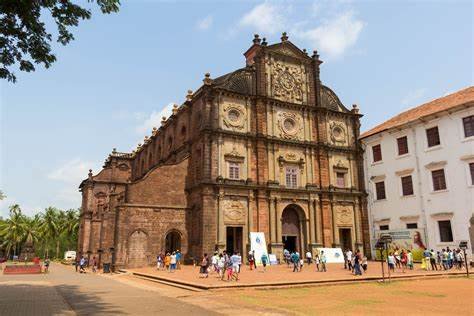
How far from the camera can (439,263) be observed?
26578mm

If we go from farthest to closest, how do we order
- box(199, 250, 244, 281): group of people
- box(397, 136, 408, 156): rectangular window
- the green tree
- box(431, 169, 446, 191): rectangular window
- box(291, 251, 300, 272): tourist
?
box(397, 136, 408, 156): rectangular window
box(431, 169, 446, 191): rectangular window
box(291, 251, 300, 272): tourist
box(199, 250, 244, 281): group of people
the green tree

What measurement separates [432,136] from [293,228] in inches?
508

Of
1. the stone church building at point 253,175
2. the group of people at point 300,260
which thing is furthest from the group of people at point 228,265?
the stone church building at point 253,175

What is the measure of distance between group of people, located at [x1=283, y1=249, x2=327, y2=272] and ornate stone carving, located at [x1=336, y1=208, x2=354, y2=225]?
4291 millimetres

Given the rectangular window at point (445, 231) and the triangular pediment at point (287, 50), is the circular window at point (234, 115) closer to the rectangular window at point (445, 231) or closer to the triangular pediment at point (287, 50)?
the triangular pediment at point (287, 50)

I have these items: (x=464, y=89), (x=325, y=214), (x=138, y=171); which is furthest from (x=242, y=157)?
(x=138, y=171)

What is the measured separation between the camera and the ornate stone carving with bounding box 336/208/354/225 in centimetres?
3347

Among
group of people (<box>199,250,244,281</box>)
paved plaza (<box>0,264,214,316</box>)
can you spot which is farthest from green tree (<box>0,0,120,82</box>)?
group of people (<box>199,250,244,281</box>)

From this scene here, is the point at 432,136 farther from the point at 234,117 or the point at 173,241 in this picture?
the point at 173,241

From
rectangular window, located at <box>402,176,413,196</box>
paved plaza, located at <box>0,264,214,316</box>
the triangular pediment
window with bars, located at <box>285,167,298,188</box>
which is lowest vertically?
paved plaza, located at <box>0,264,214,316</box>

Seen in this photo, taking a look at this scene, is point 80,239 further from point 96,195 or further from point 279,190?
point 279,190

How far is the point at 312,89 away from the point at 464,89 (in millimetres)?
12161

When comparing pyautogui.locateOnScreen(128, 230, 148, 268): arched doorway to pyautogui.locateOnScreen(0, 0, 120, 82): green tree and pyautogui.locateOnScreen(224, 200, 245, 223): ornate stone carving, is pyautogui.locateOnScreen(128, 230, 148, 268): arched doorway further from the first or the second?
pyautogui.locateOnScreen(0, 0, 120, 82): green tree

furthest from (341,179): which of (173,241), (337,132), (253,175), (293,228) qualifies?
(173,241)
